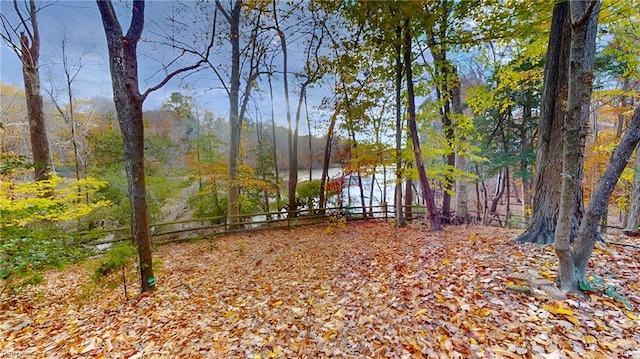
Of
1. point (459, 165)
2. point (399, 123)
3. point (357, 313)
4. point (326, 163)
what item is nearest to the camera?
point (357, 313)

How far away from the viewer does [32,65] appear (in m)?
5.80

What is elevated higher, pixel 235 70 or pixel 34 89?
pixel 235 70

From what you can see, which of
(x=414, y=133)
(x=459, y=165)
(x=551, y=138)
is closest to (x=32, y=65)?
(x=414, y=133)

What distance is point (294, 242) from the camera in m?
7.13

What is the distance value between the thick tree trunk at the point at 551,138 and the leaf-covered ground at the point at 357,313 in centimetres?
56

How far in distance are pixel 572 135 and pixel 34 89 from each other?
10.4 m

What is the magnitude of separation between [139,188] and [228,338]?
98.7 inches

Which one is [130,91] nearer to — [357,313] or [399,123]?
[357,313]

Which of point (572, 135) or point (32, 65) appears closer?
point (572, 135)

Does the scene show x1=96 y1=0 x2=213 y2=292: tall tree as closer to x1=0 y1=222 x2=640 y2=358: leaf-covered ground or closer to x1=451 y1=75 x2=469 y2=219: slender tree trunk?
x1=0 y1=222 x2=640 y2=358: leaf-covered ground

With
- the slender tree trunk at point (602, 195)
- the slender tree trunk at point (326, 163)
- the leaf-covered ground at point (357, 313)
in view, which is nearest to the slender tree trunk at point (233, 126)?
the slender tree trunk at point (326, 163)

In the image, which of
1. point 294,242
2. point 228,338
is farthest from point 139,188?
point 294,242

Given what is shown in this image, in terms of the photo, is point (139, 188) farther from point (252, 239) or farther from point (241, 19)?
point (241, 19)

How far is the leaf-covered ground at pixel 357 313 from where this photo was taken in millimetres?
2039
